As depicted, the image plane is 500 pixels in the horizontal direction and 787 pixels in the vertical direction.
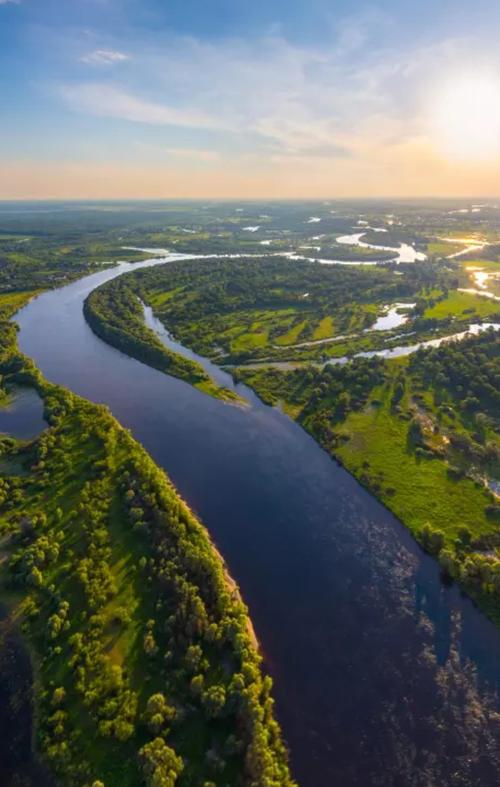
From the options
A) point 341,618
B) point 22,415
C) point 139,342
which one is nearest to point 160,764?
point 341,618

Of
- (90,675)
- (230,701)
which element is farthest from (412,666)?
(90,675)

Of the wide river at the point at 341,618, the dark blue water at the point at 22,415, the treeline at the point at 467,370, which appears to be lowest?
the wide river at the point at 341,618

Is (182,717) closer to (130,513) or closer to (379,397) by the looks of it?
Result: (130,513)

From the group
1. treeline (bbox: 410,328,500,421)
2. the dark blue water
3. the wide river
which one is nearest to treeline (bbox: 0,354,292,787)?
the wide river

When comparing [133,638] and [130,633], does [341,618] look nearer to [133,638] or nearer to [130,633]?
[133,638]

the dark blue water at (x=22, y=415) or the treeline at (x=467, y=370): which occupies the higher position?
the treeline at (x=467, y=370)

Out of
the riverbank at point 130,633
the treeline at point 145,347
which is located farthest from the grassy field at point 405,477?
the treeline at point 145,347

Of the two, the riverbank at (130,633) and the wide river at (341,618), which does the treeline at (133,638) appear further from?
the wide river at (341,618)
